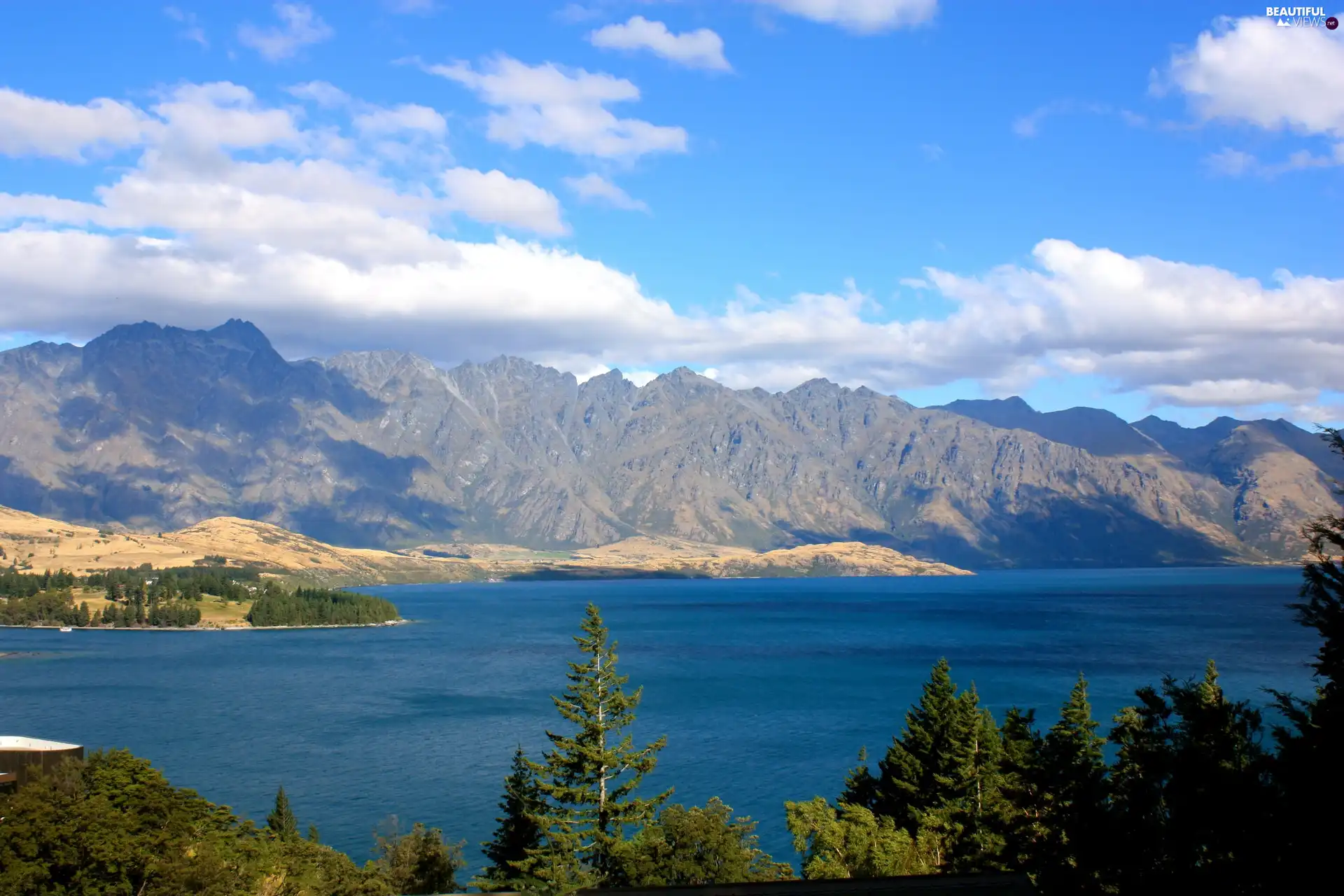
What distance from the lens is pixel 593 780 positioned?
159 ft

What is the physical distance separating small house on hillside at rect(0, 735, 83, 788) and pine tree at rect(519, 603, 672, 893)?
108ft

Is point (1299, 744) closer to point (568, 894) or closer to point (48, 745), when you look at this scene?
point (568, 894)

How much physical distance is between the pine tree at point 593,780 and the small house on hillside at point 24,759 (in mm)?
32966

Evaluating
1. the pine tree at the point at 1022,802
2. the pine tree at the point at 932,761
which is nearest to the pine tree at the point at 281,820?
the pine tree at the point at 932,761

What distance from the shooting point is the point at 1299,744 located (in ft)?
78.1

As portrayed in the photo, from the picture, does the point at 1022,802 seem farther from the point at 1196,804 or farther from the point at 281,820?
the point at 281,820

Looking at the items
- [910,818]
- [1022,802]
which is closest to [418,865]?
[910,818]

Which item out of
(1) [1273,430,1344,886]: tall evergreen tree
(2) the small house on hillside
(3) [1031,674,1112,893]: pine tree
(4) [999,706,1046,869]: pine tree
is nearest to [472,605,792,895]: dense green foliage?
(4) [999,706,1046,869]: pine tree

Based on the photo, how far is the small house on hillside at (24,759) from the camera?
62.5m

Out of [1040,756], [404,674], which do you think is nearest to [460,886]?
[1040,756]

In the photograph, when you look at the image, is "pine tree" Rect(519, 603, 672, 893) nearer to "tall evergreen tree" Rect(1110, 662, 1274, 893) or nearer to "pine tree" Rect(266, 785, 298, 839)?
"tall evergreen tree" Rect(1110, 662, 1274, 893)

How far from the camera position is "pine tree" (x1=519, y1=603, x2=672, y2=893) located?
46938 millimetres

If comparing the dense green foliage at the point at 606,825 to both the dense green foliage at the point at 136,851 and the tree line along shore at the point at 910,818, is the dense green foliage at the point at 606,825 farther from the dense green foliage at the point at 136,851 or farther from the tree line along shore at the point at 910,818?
the dense green foliage at the point at 136,851

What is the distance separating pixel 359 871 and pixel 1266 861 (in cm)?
4117
